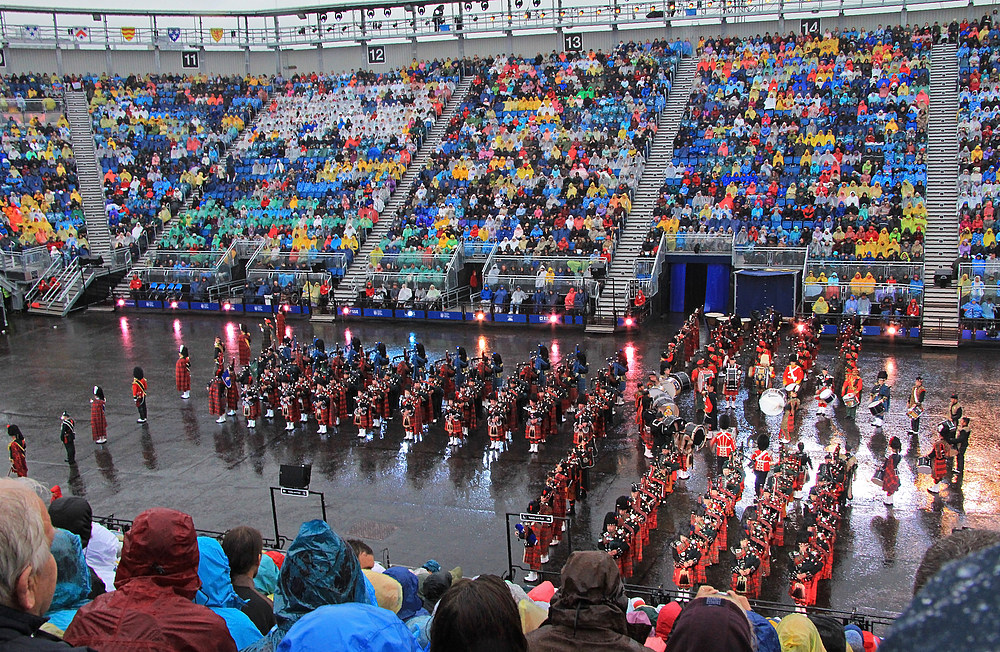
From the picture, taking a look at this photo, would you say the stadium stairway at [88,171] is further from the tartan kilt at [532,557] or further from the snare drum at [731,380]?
the tartan kilt at [532,557]

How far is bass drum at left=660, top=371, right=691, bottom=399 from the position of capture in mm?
18047

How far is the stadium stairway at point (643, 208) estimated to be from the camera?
27.1 metres

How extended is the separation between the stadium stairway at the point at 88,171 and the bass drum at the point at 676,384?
24.6m

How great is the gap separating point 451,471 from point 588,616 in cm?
1250

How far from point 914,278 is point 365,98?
25.9m

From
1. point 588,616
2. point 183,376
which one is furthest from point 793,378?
point 588,616

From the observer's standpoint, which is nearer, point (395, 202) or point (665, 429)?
point (665, 429)

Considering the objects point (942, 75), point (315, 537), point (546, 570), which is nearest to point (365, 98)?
point (942, 75)

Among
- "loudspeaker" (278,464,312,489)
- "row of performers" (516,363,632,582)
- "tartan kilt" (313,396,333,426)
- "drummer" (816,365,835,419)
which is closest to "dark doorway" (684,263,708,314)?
"drummer" (816,365,835,419)

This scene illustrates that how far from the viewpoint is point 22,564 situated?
2693 millimetres

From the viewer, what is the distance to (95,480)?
16344 mm

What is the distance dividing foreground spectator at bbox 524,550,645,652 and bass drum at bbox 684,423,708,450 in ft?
39.4

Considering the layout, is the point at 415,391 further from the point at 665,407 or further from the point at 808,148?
the point at 808,148

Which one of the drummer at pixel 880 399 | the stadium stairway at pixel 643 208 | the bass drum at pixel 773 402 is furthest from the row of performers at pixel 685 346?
the drummer at pixel 880 399
